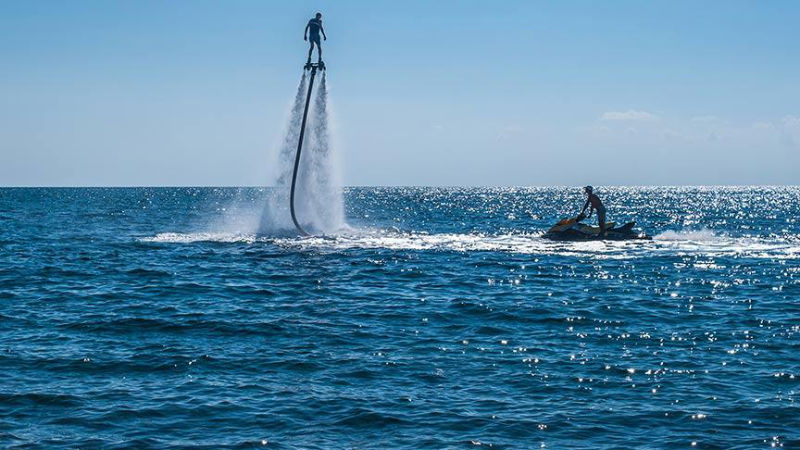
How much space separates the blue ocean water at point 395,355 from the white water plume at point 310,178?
1048 cm

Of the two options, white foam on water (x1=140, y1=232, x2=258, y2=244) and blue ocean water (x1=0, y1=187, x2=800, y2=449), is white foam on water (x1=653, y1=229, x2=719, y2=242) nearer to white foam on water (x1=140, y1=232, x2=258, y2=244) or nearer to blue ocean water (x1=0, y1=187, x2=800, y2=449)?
blue ocean water (x1=0, y1=187, x2=800, y2=449)

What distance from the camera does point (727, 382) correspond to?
592 inches

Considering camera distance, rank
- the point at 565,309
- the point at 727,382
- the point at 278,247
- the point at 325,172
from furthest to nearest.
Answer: the point at 325,172 < the point at 278,247 < the point at 565,309 < the point at 727,382

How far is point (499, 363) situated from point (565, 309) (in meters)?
7.41

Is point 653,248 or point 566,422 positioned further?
point 653,248

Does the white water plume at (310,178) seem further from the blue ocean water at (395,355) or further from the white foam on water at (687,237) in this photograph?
the white foam on water at (687,237)

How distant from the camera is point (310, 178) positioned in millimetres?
44719

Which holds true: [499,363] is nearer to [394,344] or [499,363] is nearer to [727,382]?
[394,344]

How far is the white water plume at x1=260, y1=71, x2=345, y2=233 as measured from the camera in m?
42.3

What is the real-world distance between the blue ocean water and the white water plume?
1048 cm

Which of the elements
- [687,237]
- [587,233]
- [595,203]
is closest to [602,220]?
[587,233]

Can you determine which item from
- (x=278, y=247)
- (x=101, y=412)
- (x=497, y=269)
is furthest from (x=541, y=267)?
(x=101, y=412)

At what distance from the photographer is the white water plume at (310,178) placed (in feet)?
139

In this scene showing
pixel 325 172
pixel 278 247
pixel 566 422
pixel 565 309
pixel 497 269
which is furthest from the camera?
pixel 325 172
